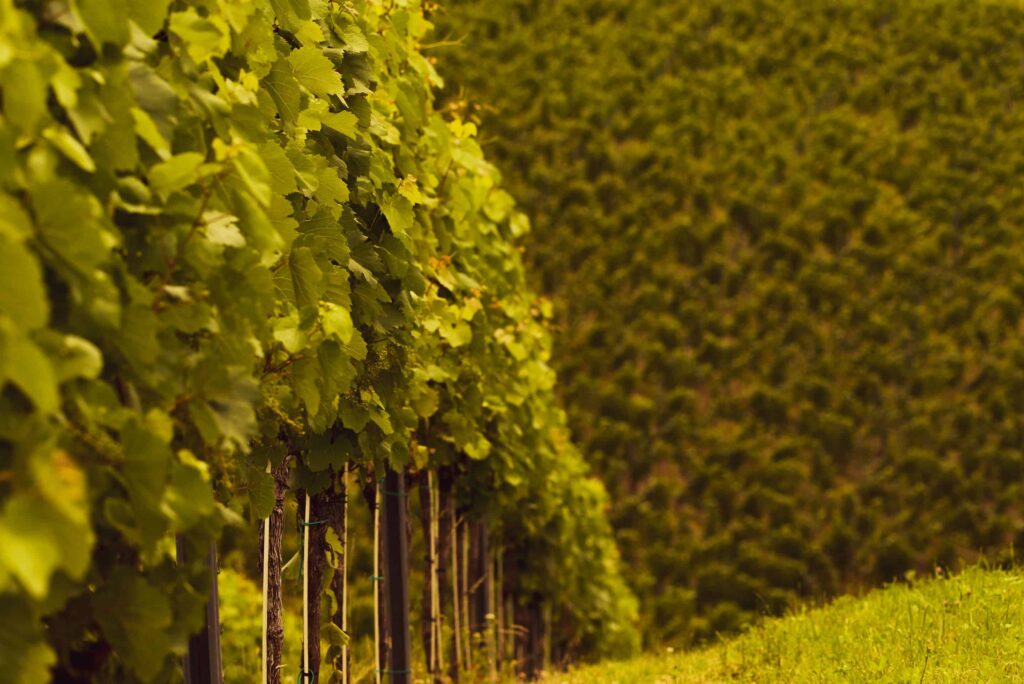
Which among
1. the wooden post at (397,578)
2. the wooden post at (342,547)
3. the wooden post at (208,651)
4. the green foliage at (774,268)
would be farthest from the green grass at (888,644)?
the green foliage at (774,268)

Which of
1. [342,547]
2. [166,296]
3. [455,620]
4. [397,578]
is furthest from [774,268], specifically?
[166,296]

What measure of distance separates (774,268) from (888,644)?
8.43 m

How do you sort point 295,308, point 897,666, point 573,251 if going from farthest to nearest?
point 573,251, point 897,666, point 295,308

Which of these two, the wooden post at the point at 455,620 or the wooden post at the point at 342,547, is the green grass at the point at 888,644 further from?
the wooden post at the point at 342,547

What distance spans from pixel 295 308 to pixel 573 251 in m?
9.85

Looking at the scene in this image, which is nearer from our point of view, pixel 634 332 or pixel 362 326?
pixel 362 326

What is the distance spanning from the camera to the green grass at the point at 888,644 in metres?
3.36

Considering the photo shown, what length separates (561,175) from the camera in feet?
39.7

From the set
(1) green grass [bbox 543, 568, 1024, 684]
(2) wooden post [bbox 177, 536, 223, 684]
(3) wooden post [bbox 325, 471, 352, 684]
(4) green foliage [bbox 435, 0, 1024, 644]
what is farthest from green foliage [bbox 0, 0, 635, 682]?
(4) green foliage [bbox 435, 0, 1024, 644]

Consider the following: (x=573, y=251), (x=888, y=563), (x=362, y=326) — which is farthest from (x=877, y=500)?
(x=362, y=326)

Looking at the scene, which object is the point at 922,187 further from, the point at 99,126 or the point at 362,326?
the point at 99,126

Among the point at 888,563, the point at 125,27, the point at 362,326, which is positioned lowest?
the point at 888,563

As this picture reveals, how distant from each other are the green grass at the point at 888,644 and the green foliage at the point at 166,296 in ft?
5.15

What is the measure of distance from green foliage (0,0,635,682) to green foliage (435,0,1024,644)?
8.75 m
